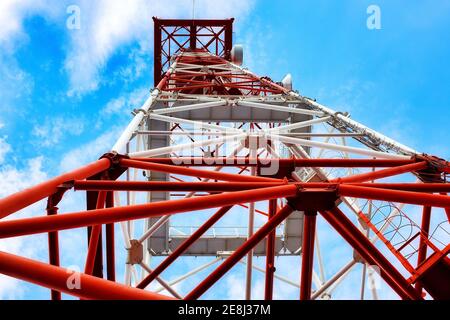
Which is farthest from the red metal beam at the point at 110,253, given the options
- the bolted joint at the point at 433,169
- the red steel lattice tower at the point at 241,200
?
the bolted joint at the point at 433,169

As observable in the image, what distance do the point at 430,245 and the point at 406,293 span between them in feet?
4.15

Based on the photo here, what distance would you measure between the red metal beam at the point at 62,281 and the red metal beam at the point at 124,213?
72cm

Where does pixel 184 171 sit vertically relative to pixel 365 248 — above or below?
above

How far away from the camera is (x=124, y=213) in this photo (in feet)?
17.7

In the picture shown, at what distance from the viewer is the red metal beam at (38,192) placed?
5.20 m

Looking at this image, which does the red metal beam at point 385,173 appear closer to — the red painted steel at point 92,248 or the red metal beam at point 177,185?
the red metal beam at point 177,185

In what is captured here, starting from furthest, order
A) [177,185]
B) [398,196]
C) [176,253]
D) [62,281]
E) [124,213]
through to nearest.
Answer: [176,253] → [177,185] → [398,196] → [124,213] → [62,281]

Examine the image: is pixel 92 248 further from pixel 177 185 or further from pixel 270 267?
pixel 270 267

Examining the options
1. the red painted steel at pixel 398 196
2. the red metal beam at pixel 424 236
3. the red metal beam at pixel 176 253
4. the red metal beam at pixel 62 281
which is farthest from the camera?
the red metal beam at pixel 176 253

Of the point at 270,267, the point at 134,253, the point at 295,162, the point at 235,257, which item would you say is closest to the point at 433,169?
the point at 295,162

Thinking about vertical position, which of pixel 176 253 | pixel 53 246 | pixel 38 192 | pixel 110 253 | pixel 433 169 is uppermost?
pixel 38 192

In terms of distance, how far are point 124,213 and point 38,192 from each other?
1397mm

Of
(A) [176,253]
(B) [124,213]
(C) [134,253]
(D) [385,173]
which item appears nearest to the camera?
(B) [124,213]

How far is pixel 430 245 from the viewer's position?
843 centimetres
